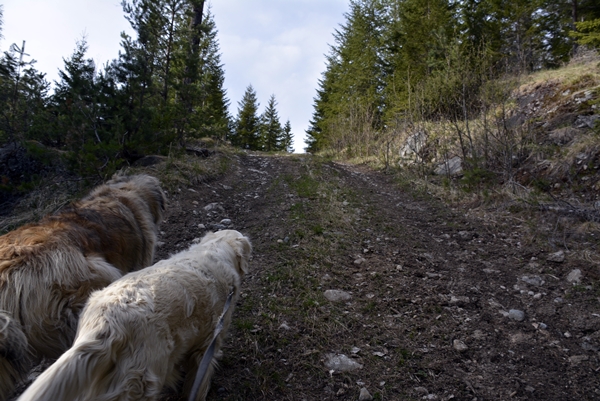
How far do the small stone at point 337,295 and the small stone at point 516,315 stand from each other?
1.73 metres

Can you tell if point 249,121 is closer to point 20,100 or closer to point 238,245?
point 20,100

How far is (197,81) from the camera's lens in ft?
37.2

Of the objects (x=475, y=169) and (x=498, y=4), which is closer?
(x=475, y=169)

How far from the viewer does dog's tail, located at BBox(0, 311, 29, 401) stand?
1.91m

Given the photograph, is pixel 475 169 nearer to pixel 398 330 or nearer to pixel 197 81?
pixel 398 330

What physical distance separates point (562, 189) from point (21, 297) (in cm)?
881

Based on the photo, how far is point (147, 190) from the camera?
15.1 feet

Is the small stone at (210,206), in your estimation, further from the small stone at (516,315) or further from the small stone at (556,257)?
the small stone at (556,257)

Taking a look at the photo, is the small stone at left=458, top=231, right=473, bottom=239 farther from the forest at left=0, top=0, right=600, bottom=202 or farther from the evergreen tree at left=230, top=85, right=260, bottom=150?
the evergreen tree at left=230, top=85, right=260, bottom=150

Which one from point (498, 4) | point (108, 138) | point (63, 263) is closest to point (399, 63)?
point (498, 4)

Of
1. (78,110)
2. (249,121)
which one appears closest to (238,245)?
(78,110)

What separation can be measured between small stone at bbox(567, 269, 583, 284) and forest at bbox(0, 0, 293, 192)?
7.53 m

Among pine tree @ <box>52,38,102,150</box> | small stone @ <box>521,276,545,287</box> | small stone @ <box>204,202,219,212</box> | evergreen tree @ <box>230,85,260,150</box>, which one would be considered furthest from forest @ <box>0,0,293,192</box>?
evergreen tree @ <box>230,85,260,150</box>

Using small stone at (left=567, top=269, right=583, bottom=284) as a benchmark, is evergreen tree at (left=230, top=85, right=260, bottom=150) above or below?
above
